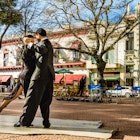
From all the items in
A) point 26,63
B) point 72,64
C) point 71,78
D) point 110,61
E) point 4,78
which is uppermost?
point 110,61

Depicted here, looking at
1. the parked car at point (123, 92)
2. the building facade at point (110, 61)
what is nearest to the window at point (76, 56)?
the building facade at point (110, 61)

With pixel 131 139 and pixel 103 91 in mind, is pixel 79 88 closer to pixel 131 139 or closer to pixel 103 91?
pixel 103 91

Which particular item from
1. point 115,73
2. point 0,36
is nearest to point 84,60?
point 115,73

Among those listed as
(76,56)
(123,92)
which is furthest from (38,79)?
(76,56)

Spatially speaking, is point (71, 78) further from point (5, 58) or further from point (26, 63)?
point (26, 63)

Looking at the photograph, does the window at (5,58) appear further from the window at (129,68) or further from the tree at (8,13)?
the tree at (8,13)

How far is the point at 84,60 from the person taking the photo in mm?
45188

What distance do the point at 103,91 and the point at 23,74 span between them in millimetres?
16780

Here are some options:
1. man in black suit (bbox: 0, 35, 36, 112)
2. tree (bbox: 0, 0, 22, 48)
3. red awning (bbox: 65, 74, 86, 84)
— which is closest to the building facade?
red awning (bbox: 65, 74, 86, 84)

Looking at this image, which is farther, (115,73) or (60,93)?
(115,73)

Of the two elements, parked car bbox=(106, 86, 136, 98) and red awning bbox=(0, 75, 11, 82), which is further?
red awning bbox=(0, 75, 11, 82)

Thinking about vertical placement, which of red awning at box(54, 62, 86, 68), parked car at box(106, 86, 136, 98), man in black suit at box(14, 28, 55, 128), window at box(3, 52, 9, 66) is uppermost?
window at box(3, 52, 9, 66)

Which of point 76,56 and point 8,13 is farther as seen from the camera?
point 76,56

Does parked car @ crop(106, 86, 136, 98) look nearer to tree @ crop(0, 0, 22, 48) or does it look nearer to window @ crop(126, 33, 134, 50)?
window @ crop(126, 33, 134, 50)
